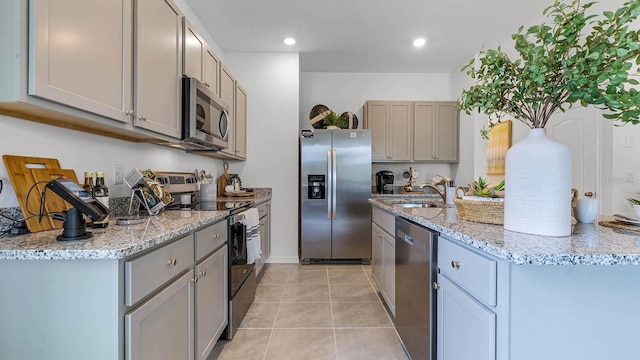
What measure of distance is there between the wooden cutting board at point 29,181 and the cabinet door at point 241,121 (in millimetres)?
1980

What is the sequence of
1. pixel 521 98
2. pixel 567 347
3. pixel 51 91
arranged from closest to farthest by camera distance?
pixel 567 347 < pixel 51 91 < pixel 521 98

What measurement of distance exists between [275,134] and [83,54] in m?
2.66

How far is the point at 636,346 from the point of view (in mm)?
862

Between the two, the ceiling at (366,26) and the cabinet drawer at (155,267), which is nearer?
the cabinet drawer at (155,267)

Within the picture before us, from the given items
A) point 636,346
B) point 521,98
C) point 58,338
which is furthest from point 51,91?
point 636,346

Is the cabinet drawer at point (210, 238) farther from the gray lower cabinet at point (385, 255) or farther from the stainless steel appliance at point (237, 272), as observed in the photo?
the gray lower cabinet at point (385, 255)

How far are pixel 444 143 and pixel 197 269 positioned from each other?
12.7ft

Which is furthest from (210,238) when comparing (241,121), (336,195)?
(336,195)

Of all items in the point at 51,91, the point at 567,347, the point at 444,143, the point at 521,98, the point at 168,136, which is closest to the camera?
the point at 567,347

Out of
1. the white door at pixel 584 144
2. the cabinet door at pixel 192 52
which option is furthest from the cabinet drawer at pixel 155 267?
the white door at pixel 584 144

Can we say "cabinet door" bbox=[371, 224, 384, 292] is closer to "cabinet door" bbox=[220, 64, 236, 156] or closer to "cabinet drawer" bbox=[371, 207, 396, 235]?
"cabinet drawer" bbox=[371, 207, 396, 235]

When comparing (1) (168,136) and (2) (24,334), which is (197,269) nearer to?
(2) (24,334)

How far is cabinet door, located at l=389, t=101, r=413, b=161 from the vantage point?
167 inches

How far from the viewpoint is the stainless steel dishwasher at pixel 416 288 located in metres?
1.34
